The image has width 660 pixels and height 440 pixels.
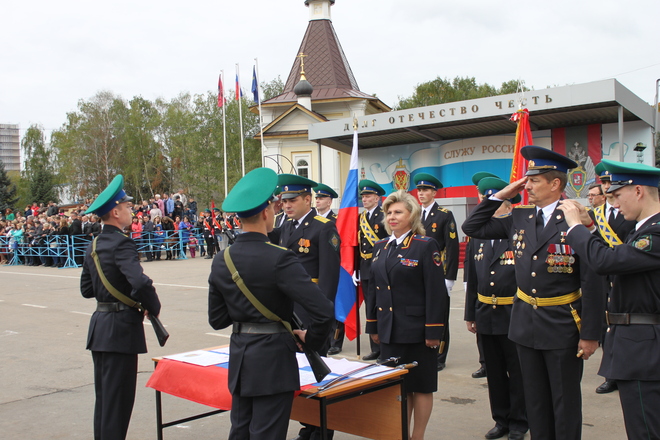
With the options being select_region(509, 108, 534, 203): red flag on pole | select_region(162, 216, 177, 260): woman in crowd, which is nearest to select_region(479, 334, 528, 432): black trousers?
select_region(509, 108, 534, 203): red flag on pole

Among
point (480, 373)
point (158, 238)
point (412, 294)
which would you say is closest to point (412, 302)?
point (412, 294)

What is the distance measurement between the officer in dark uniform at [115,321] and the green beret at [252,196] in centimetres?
118

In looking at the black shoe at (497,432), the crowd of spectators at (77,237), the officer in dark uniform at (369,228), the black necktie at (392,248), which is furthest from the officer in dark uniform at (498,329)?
the crowd of spectators at (77,237)

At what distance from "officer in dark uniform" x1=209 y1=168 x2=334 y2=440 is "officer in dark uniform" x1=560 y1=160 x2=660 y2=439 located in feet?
5.09

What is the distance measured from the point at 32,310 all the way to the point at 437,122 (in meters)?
11.9

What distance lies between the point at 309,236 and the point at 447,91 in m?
48.0

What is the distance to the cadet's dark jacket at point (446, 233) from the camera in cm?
709

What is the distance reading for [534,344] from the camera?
12.7ft

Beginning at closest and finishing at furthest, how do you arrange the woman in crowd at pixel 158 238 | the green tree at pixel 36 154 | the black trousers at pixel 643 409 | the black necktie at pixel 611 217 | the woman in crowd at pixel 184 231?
the black trousers at pixel 643 409, the black necktie at pixel 611 217, the woman in crowd at pixel 158 238, the woman in crowd at pixel 184 231, the green tree at pixel 36 154

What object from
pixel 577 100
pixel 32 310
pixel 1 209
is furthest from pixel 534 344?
pixel 1 209

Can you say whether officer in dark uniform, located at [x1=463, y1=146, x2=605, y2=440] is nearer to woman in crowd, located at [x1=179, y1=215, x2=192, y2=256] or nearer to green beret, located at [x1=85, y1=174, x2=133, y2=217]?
green beret, located at [x1=85, y1=174, x2=133, y2=217]

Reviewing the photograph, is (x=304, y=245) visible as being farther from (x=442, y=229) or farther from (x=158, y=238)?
(x=158, y=238)

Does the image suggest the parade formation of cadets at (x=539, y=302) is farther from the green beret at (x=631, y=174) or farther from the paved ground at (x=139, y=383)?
the paved ground at (x=139, y=383)

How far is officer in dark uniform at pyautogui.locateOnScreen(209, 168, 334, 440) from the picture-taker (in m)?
3.23
